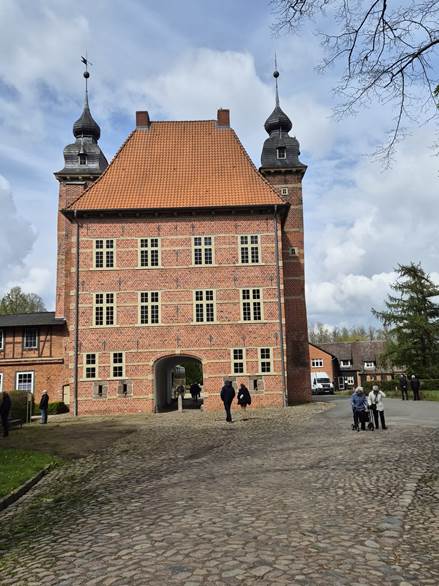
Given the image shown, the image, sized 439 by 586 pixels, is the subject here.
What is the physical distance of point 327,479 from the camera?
8094 millimetres

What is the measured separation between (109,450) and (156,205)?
16.2 meters

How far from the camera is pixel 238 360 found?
25516 millimetres

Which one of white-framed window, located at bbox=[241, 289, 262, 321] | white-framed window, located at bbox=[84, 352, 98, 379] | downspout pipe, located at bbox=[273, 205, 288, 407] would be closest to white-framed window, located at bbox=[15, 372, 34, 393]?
white-framed window, located at bbox=[84, 352, 98, 379]

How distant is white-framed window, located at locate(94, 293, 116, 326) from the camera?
25766 millimetres

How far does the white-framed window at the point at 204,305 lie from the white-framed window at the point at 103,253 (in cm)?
491

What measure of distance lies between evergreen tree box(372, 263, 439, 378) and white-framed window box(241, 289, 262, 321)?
1634cm

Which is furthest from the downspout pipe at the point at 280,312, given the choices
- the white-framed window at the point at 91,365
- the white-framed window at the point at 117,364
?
the white-framed window at the point at 91,365

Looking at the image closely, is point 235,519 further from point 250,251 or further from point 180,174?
point 180,174

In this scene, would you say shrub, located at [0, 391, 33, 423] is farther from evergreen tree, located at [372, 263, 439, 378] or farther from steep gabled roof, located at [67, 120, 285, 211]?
evergreen tree, located at [372, 263, 439, 378]

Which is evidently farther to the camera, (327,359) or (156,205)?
(327,359)

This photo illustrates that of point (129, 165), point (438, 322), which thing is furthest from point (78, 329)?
point (438, 322)

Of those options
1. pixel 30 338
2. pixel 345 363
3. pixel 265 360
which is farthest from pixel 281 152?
pixel 345 363

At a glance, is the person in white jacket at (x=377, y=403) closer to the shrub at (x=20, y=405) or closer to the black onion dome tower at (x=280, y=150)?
the shrub at (x=20, y=405)

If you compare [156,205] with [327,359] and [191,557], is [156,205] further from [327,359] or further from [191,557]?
[327,359]
